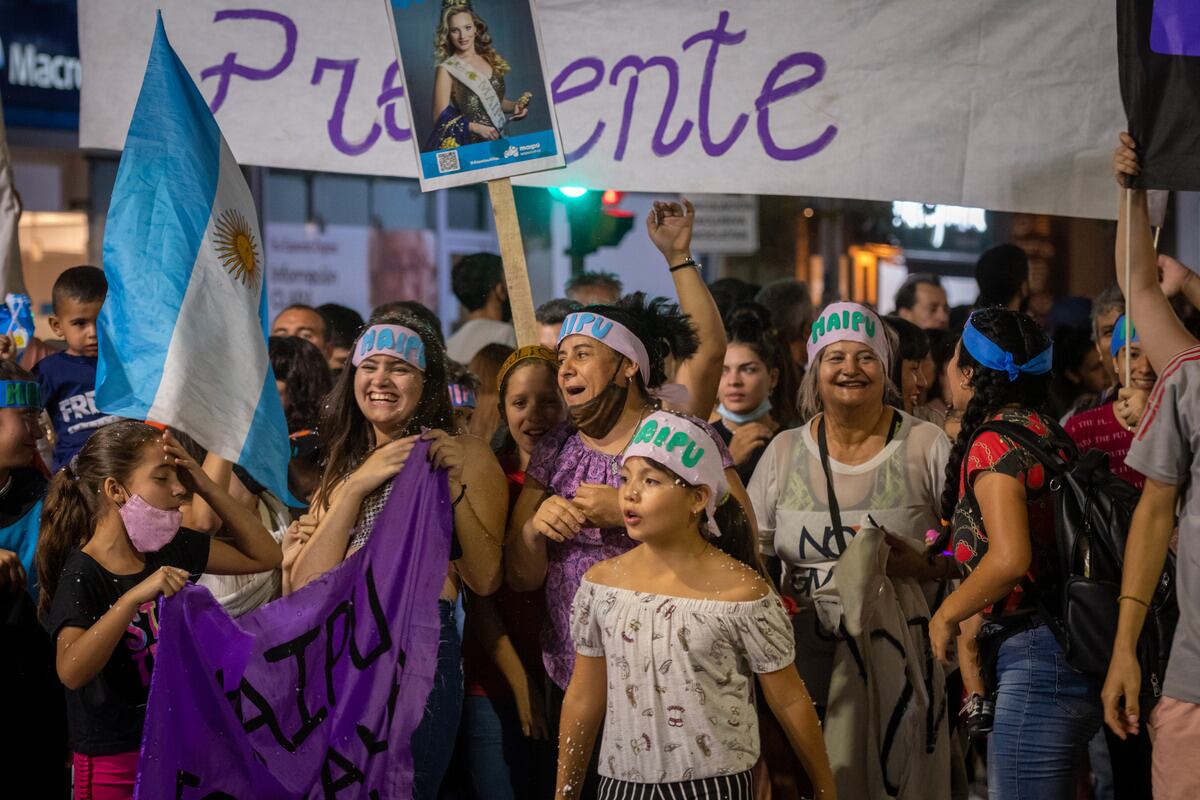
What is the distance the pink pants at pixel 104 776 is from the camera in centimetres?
427

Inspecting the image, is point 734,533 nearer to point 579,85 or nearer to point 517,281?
point 517,281

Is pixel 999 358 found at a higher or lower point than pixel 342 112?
lower

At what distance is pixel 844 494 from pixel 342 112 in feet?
8.88

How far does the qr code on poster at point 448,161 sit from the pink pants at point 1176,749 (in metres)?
3.00

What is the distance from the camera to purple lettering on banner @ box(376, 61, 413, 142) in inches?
238

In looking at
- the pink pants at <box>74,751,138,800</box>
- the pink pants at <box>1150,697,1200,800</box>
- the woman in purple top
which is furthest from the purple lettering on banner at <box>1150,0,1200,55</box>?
the pink pants at <box>74,751,138,800</box>

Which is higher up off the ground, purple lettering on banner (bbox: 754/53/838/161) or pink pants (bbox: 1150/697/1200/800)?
purple lettering on banner (bbox: 754/53/838/161)

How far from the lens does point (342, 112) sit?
604 cm

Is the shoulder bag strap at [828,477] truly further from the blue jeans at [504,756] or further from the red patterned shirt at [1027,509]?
the blue jeans at [504,756]

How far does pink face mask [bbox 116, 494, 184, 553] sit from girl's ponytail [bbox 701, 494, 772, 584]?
1632mm

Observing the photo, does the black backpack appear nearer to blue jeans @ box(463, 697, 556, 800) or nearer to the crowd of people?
the crowd of people

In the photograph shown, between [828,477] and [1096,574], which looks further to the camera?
[828,477]

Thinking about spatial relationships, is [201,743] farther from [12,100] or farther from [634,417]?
[12,100]

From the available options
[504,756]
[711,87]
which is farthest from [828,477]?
[711,87]
